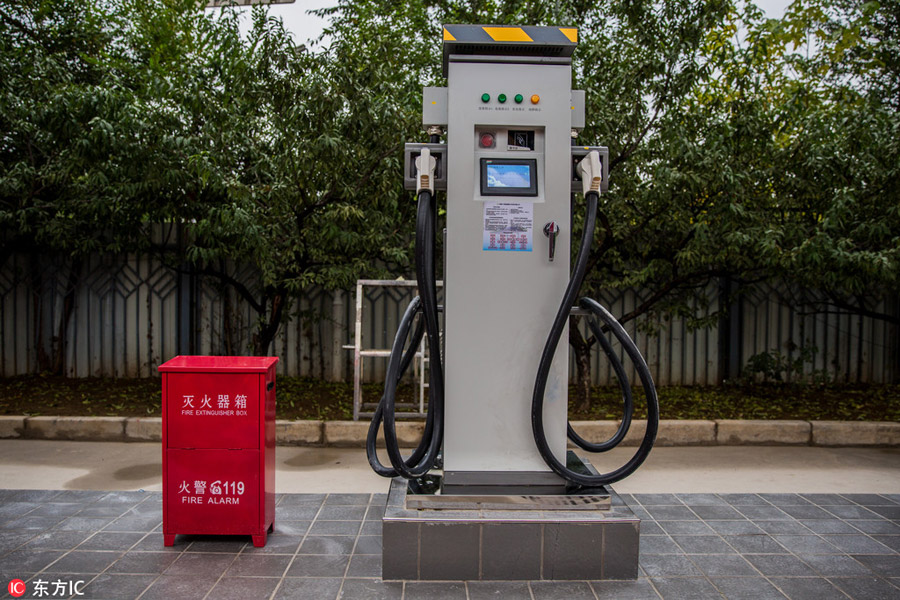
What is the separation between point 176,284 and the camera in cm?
830

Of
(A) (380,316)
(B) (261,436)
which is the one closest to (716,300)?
(A) (380,316)

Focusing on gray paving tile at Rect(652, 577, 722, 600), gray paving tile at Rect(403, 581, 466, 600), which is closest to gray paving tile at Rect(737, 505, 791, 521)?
gray paving tile at Rect(652, 577, 722, 600)

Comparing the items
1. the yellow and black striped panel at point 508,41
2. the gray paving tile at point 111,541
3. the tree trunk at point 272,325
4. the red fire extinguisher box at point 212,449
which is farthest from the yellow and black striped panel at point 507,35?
the tree trunk at point 272,325

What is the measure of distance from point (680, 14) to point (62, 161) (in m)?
6.31

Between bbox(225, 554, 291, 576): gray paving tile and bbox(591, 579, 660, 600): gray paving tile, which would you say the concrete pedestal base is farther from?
bbox(225, 554, 291, 576): gray paving tile

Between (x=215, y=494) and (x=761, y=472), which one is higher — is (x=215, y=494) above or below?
above

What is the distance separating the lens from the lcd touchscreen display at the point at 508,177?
355 centimetres

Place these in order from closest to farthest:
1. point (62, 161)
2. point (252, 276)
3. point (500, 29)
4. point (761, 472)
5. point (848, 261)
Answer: point (500, 29) < point (761, 472) < point (848, 261) < point (62, 161) < point (252, 276)

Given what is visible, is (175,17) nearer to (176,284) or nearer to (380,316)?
(176,284)

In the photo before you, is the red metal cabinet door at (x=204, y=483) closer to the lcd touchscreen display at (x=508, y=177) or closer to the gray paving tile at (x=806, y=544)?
the lcd touchscreen display at (x=508, y=177)

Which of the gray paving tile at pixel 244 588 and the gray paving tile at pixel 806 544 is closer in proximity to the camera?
the gray paving tile at pixel 244 588

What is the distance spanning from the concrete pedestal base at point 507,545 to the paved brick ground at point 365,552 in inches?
2.4

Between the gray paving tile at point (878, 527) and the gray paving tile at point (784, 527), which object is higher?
the gray paving tile at point (784, 527)

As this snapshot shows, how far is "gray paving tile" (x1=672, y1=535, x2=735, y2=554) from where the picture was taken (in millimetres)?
3863
